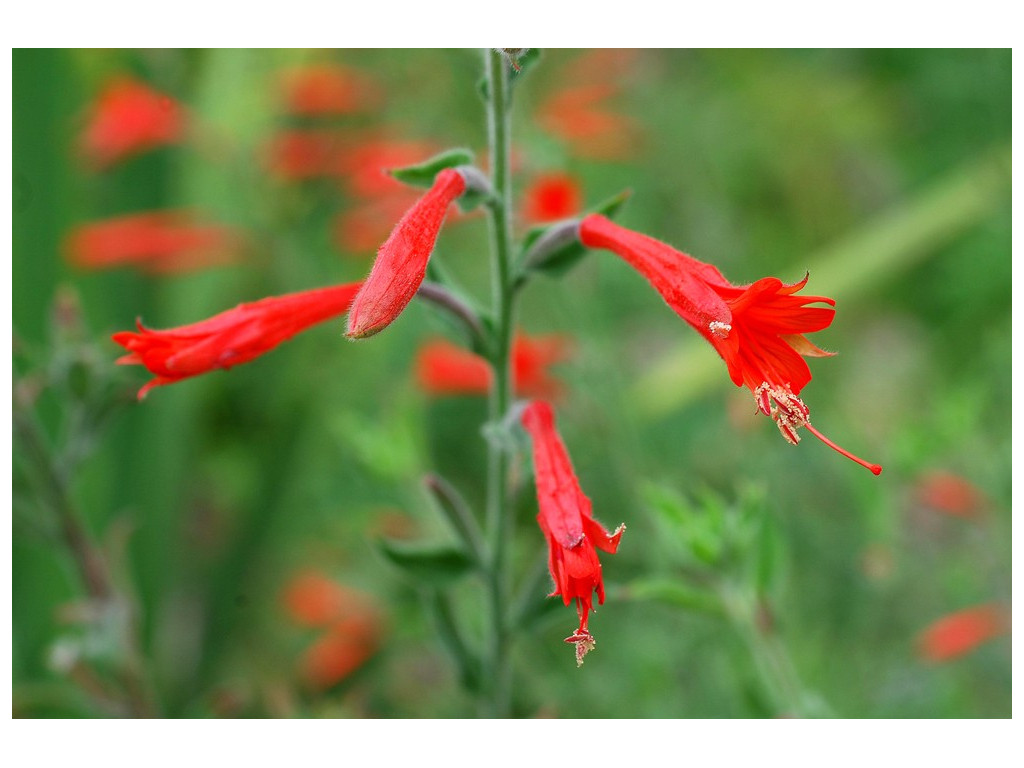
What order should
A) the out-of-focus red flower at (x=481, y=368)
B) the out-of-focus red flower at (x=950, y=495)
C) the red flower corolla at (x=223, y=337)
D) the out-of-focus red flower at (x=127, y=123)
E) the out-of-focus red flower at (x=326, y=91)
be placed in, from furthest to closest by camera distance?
1. the out-of-focus red flower at (x=326, y=91)
2. the out-of-focus red flower at (x=127, y=123)
3. the out-of-focus red flower at (x=481, y=368)
4. the out-of-focus red flower at (x=950, y=495)
5. the red flower corolla at (x=223, y=337)

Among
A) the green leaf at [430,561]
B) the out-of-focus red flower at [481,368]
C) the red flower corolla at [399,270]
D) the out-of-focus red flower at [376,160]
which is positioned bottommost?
the green leaf at [430,561]

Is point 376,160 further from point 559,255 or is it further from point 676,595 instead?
point 676,595

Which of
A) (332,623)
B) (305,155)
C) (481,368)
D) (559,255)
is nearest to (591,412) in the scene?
(481,368)

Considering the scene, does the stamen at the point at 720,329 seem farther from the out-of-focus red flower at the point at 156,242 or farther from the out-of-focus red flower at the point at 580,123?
the out-of-focus red flower at the point at 156,242

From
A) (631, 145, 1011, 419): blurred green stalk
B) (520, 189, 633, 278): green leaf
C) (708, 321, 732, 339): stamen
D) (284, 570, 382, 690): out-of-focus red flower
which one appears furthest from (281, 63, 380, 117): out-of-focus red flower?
(708, 321, 732, 339): stamen

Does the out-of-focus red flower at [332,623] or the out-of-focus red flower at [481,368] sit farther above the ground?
the out-of-focus red flower at [481,368]

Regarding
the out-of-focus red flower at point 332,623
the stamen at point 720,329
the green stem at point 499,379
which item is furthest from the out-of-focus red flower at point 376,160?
the stamen at point 720,329

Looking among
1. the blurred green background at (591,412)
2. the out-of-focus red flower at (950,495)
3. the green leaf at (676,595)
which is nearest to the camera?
the green leaf at (676,595)

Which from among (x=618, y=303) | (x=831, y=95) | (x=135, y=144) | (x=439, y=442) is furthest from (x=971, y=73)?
(x=135, y=144)

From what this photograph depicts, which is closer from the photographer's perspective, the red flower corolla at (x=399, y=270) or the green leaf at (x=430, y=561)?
the red flower corolla at (x=399, y=270)
